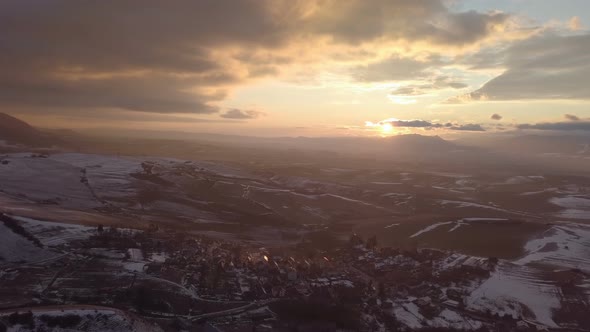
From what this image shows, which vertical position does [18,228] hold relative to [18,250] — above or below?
above

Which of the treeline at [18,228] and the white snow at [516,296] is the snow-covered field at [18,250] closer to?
the treeline at [18,228]

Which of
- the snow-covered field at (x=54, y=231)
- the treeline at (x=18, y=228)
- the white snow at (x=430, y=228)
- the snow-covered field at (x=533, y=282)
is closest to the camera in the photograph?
the snow-covered field at (x=533, y=282)

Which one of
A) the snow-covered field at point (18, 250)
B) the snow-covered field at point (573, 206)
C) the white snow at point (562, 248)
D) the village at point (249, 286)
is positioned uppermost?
the snow-covered field at point (18, 250)

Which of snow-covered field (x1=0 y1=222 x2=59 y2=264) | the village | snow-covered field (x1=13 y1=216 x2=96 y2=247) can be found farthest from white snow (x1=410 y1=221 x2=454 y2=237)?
snow-covered field (x1=0 y1=222 x2=59 y2=264)

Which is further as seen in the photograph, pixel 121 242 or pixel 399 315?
pixel 121 242

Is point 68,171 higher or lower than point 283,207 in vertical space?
higher

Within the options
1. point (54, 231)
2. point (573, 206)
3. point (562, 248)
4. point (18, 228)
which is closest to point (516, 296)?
point (562, 248)

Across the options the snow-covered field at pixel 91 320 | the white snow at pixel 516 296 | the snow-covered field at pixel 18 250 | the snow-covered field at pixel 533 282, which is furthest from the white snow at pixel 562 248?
the snow-covered field at pixel 18 250

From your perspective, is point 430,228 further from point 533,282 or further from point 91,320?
point 91,320

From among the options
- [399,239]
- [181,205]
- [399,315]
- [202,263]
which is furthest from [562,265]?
[181,205]

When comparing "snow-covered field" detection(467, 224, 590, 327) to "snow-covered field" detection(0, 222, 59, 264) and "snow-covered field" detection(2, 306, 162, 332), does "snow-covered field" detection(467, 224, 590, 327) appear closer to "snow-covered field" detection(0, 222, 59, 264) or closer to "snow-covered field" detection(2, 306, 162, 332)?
"snow-covered field" detection(2, 306, 162, 332)

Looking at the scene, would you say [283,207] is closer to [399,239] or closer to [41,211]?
[399,239]
